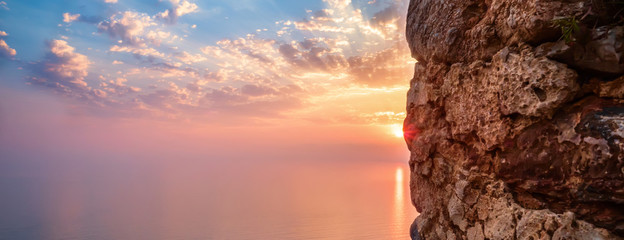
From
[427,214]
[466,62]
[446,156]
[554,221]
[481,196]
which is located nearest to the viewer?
[554,221]

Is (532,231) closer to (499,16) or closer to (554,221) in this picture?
(554,221)

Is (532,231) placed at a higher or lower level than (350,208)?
higher

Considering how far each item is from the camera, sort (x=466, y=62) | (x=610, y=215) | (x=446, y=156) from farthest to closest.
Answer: (x=446, y=156), (x=466, y=62), (x=610, y=215)

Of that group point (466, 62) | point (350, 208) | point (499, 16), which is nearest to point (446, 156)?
point (466, 62)

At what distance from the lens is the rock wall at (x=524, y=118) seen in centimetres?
300

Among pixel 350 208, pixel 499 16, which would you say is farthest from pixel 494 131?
pixel 350 208

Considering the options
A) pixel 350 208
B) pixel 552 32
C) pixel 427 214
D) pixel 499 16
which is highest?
pixel 499 16

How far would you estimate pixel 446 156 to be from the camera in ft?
17.0

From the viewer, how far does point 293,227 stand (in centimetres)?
4056

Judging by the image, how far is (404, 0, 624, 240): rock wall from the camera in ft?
9.86

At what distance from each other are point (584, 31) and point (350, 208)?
2182 inches

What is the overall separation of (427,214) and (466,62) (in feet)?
8.60

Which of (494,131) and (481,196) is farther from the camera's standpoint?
(481,196)

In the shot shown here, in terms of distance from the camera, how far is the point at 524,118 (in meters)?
3.71
